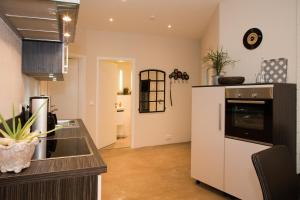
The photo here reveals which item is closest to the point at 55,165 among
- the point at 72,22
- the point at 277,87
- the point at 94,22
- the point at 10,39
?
the point at 72,22

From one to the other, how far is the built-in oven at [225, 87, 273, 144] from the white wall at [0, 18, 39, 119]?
92.5 inches

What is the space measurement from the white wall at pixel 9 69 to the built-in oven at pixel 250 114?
7.71 feet

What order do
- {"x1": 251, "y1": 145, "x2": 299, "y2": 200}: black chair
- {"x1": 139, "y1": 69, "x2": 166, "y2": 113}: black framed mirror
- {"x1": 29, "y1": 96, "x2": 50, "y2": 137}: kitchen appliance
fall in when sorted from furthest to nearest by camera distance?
{"x1": 139, "y1": 69, "x2": 166, "y2": 113}: black framed mirror < {"x1": 29, "y1": 96, "x2": 50, "y2": 137}: kitchen appliance < {"x1": 251, "y1": 145, "x2": 299, "y2": 200}: black chair

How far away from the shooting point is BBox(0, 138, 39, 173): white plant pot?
42.3 inches

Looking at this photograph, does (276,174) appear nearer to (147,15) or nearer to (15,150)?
(15,150)

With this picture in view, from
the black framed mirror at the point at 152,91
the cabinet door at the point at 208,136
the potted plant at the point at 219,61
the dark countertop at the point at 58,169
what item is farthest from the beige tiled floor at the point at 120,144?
the dark countertop at the point at 58,169

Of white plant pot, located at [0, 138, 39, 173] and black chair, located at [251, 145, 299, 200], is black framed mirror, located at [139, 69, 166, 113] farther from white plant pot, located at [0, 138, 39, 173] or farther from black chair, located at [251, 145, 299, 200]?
white plant pot, located at [0, 138, 39, 173]

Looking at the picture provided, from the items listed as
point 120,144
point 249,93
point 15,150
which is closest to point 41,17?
point 15,150

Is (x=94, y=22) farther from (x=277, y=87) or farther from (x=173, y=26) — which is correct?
(x=277, y=87)

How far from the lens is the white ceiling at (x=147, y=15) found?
3.93 meters

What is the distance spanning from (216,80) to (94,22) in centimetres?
281

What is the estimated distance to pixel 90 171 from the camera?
1221mm

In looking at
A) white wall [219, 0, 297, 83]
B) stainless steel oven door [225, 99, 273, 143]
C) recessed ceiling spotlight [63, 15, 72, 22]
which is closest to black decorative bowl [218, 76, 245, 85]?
stainless steel oven door [225, 99, 273, 143]

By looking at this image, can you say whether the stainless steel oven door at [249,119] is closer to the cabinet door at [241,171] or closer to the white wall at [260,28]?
the cabinet door at [241,171]
